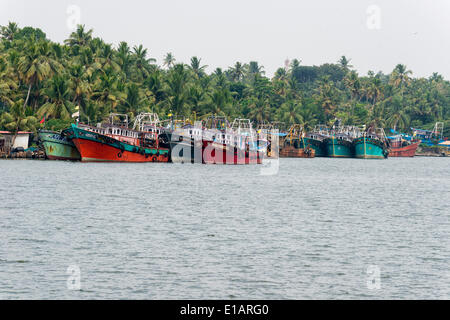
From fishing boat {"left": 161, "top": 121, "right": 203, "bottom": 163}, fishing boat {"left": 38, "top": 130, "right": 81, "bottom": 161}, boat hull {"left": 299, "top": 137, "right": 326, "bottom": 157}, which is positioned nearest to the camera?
fishing boat {"left": 38, "top": 130, "right": 81, "bottom": 161}

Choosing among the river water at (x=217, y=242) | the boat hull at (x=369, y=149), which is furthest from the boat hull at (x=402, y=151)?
the river water at (x=217, y=242)

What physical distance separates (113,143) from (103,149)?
1759 mm

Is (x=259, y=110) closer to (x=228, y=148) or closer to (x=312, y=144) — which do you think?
(x=312, y=144)

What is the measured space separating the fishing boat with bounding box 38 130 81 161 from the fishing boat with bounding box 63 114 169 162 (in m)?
3.44

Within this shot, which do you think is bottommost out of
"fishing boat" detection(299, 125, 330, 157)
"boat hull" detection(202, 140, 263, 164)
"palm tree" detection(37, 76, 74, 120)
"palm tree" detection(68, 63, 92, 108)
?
"boat hull" detection(202, 140, 263, 164)

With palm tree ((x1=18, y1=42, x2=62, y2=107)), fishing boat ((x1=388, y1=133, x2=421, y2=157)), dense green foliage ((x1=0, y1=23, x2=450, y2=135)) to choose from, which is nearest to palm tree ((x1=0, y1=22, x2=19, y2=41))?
dense green foliage ((x1=0, y1=23, x2=450, y2=135))

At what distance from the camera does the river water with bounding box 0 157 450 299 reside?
28469 mm

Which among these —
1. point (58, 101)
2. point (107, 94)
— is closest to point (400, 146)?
point (107, 94)

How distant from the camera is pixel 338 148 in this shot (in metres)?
173

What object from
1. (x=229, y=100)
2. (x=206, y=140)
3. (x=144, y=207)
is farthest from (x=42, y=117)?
(x=144, y=207)

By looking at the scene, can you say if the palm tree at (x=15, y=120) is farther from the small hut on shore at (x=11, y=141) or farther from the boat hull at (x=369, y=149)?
the boat hull at (x=369, y=149)

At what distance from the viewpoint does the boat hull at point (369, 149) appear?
16630cm

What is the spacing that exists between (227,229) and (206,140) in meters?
68.4

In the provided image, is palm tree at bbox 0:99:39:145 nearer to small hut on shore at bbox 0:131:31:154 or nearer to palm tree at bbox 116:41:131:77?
small hut on shore at bbox 0:131:31:154
